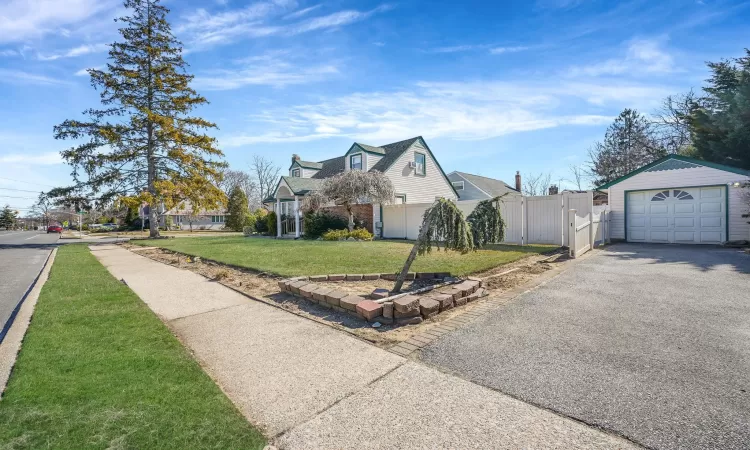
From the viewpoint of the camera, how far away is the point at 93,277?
785 centimetres

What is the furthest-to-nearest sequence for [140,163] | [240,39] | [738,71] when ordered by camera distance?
[140,163] → [738,71] → [240,39]

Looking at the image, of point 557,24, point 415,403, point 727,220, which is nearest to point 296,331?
point 415,403

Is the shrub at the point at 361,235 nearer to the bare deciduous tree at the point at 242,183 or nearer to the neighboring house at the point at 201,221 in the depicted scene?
the neighboring house at the point at 201,221

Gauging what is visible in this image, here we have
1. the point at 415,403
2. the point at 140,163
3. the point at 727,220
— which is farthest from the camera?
the point at 140,163

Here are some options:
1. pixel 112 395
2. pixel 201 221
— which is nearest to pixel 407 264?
pixel 112 395

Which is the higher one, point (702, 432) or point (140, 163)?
point (140, 163)

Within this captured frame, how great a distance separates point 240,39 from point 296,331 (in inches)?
Answer: 333

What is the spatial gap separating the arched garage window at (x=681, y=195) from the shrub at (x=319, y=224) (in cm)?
1461

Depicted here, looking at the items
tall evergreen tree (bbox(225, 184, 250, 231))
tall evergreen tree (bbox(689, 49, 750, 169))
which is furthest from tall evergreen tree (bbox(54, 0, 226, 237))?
tall evergreen tree (bbox(689, 49, 750, 169))

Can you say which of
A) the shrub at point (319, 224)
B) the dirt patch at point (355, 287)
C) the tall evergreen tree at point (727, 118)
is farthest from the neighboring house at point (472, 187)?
the dirt patch at point (355, 287)

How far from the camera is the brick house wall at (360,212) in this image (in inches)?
723

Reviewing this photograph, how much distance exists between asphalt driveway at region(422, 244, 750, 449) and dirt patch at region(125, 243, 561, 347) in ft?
1.74

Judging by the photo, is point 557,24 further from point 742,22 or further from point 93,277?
point 93,277

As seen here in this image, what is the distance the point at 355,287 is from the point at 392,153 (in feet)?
55.8
